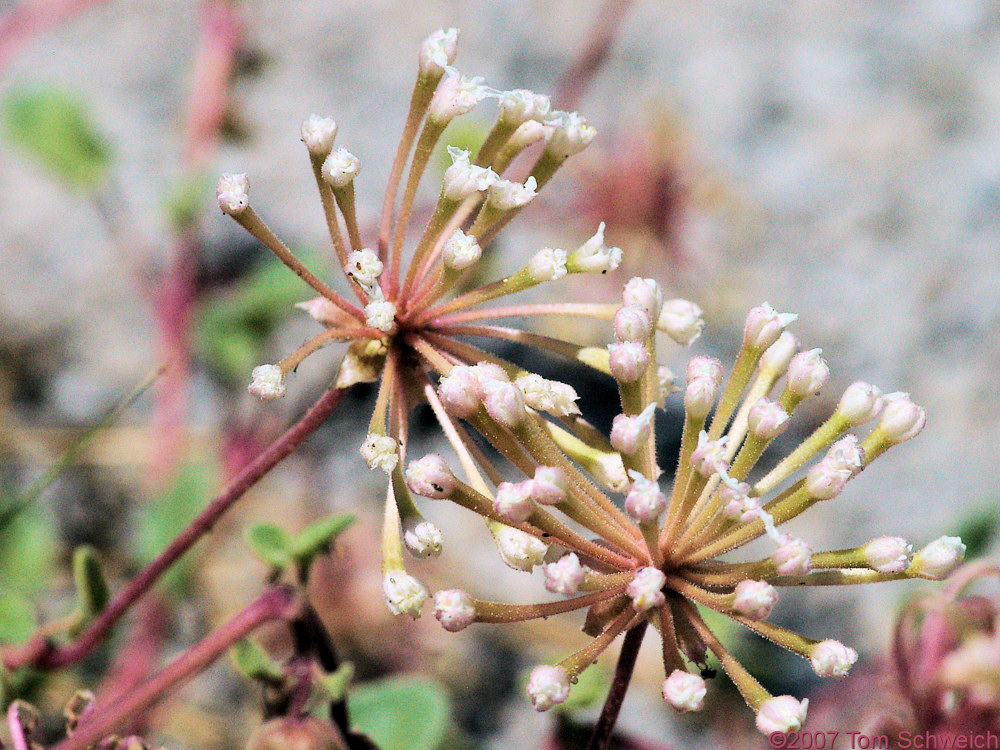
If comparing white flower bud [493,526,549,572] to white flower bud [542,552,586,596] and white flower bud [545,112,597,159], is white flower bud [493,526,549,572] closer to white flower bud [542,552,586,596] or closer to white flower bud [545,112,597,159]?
white flower bud [542,552,586,596]

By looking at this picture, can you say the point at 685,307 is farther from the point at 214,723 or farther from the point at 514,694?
the point at 214,723

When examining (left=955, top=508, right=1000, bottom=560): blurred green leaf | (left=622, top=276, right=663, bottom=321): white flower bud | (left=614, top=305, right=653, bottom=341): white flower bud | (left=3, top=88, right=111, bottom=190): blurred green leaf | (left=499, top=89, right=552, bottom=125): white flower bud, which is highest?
(left=3, top=88, right=111, bottom=190): blurred green leaf

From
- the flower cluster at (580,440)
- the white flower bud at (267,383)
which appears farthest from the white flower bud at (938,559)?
the white flower bud at (267,383)

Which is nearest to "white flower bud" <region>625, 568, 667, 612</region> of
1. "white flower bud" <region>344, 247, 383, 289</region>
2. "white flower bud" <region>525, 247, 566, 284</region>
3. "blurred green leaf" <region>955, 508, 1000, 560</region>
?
"white flower bud" <region>525, 247, 566, 284</region>

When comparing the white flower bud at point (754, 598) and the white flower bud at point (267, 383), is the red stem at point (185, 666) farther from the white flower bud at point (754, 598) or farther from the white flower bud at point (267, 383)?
the white flower bud at point (754, 598)

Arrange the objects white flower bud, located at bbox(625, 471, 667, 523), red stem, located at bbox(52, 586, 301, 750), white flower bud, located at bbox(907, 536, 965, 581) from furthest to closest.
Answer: red stem, located at bbox(52, 586, 301, 750) < white flower bud, located at bbox(907, 536, 965, 581) < white flower bud, located at bbox(625, 471, 667, 523)
